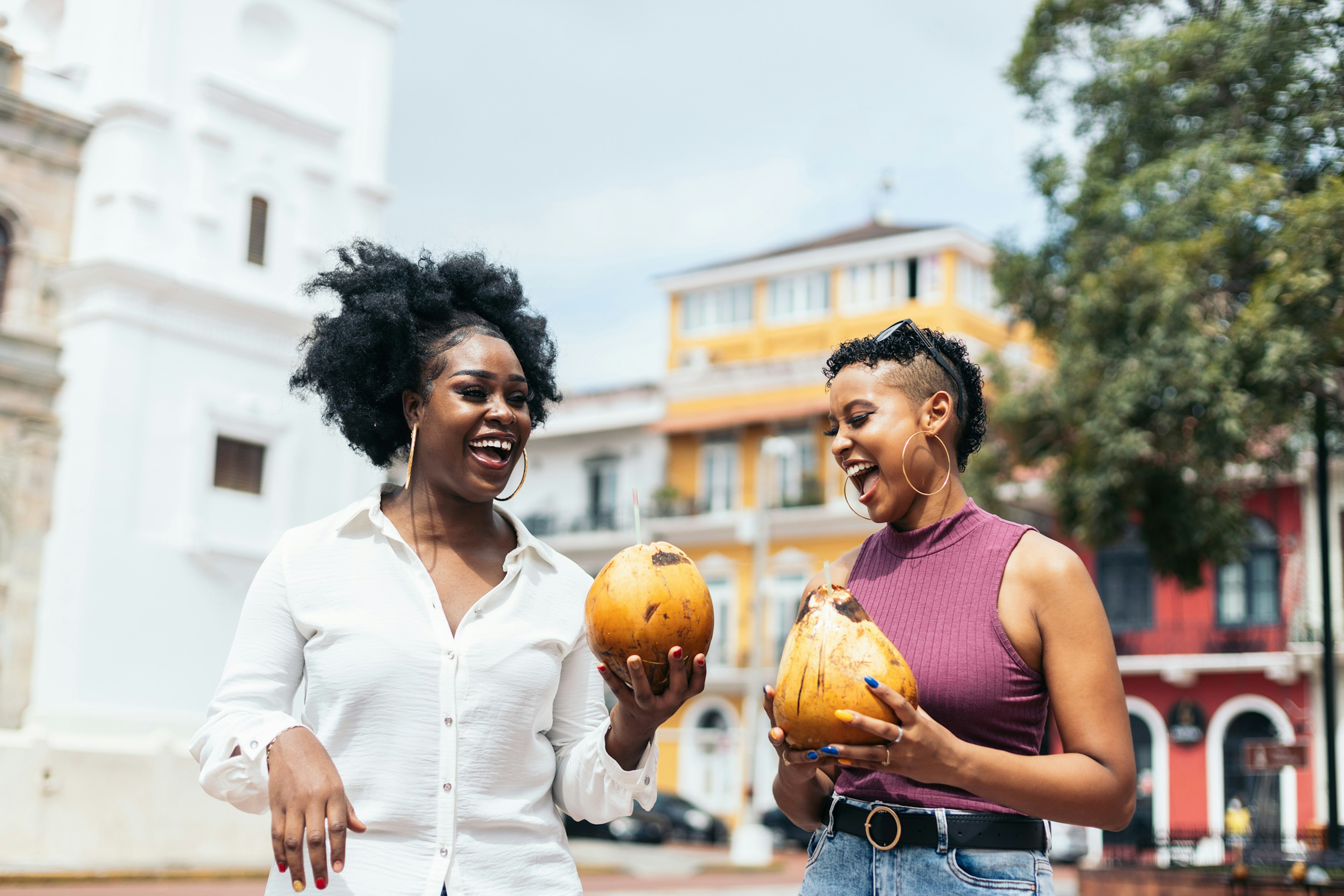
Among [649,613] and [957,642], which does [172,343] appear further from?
[957,642]

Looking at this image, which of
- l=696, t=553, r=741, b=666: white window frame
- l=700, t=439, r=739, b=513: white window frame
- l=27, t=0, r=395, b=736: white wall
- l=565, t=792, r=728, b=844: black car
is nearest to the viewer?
l=27, t=0, r=395, b=736: white wall

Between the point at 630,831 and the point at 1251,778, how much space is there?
1269 cm

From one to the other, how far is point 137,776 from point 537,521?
22.9 meters

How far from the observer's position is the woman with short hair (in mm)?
2584

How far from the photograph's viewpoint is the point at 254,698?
2.88 m

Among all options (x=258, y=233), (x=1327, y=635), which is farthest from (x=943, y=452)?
(x=258, y=233)

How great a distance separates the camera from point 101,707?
64.7ft

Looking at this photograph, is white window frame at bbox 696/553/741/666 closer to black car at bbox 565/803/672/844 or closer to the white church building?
black car at bbox 565/803/672/844

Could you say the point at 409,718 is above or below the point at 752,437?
below

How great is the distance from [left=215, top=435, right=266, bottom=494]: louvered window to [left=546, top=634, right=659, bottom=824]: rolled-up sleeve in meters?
19.8

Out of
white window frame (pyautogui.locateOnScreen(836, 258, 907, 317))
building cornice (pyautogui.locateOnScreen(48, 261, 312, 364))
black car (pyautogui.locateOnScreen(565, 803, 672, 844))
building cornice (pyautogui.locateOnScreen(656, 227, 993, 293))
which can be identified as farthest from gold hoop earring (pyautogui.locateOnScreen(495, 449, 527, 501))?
white window frame (pyautogui.locateOnScreen(836, 258, 907, 317))

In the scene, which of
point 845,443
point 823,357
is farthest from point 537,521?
point 845,443

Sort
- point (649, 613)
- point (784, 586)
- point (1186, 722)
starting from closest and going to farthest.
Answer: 1. point (649, 613)
2. point (1186, 722)
3. point (784, 586)

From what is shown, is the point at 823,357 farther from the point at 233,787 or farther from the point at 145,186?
the point at 233,787
